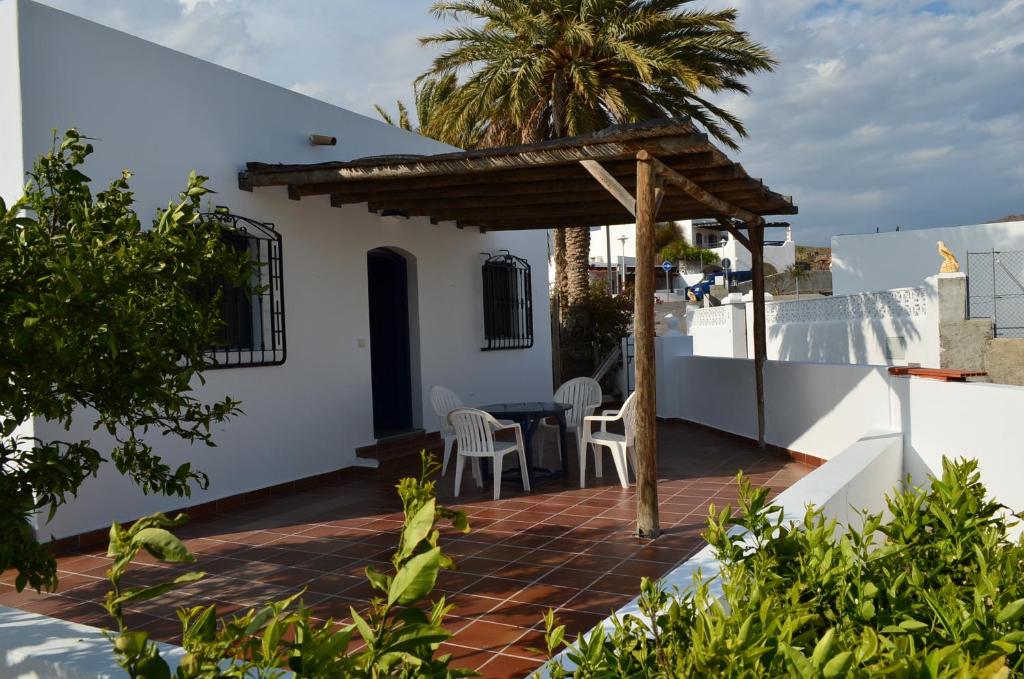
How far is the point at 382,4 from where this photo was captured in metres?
9.54

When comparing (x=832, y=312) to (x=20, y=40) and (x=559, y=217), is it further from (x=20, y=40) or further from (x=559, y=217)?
(x=20, y=40)

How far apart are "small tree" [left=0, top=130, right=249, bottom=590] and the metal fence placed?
15592 mm

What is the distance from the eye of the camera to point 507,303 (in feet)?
37.6

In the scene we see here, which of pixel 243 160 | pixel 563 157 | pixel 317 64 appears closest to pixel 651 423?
pixel 563 157

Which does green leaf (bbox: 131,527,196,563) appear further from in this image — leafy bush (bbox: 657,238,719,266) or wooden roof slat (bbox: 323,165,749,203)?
leafy bush (bbox: 657,238,719,266)

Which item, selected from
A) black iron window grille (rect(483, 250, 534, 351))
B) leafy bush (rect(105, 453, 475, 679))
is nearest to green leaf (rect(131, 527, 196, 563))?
leafy bush (rect(105, 453, 475, 679))

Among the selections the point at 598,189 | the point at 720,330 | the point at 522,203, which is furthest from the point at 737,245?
the point at 598,189

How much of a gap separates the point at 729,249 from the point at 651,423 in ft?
152

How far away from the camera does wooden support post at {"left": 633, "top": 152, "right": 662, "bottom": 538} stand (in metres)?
5.46

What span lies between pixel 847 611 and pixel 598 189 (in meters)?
6.14

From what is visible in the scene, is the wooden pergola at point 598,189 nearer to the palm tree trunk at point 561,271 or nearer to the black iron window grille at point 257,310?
the black iron window grille at point 257,310

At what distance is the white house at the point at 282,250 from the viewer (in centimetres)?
560

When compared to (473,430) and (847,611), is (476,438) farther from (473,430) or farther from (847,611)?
(847,611)

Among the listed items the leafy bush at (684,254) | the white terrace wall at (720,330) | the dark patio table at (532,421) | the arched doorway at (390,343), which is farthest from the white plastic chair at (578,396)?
the leafy bush at (684,254)
